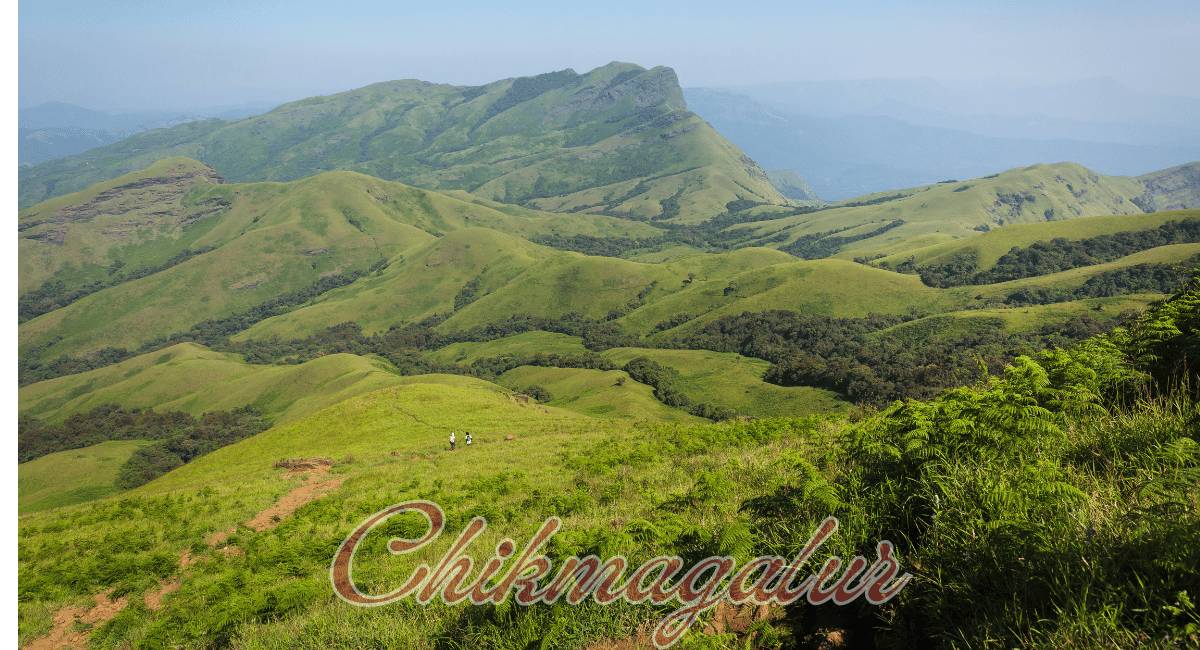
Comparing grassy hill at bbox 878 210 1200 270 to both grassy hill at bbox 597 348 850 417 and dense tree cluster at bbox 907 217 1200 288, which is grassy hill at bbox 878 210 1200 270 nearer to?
dense tree cluster at bbox 907 217 1200 288

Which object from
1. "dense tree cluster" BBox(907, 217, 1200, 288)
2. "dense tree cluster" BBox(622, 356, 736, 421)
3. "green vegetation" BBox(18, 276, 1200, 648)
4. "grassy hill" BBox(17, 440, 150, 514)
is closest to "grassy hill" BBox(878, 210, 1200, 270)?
"dense tree cluster" BBox(907, 217, 1200, 288)

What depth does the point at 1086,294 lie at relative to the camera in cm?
13788

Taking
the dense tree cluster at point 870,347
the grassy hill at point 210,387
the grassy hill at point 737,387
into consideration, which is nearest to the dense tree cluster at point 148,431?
the grassy hill at point 210,387

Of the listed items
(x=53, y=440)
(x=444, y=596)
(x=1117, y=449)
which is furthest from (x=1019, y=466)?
(x=53, y=440)

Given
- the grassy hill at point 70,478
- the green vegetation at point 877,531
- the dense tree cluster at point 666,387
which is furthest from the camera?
the dense tree cluster at point 666,387

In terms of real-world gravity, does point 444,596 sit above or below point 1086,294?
above

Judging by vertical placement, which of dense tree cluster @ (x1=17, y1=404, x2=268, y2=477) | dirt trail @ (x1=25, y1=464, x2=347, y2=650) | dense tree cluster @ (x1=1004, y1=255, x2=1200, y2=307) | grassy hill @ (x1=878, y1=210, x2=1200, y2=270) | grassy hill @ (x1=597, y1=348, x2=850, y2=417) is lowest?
dense tree cluster @ (x1=17, y1=404, x2=268, y2=477)

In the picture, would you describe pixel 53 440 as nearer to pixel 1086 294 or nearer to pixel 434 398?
pixel 434 398

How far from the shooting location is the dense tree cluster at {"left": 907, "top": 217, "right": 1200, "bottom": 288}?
543 ft

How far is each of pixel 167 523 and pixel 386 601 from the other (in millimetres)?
18129

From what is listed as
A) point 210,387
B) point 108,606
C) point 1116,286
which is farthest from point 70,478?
point 1116,286

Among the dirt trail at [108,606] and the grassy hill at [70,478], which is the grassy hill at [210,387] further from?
the dirt trail at [108,606]

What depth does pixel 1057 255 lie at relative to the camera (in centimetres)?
17588

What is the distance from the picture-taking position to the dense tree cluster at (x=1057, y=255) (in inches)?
6521
